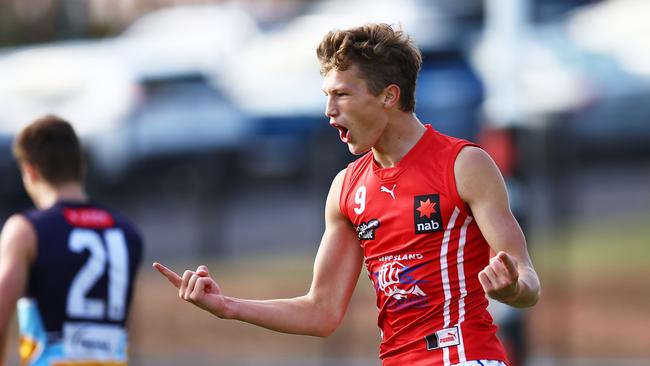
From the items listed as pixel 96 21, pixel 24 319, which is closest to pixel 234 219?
pixel 96 21

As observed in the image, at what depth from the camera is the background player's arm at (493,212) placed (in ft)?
15.9

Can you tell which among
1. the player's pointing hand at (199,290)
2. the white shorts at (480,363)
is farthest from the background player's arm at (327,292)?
the white shorts at (480,363)

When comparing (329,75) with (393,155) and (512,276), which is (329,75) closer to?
(393,155)

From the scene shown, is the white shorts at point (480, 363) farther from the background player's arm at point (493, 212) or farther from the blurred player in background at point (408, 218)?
the background player's arm at point (493, 212)

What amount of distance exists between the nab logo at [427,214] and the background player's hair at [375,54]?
427mm

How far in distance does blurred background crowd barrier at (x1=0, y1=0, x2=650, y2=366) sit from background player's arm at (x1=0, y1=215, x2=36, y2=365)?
9597mm

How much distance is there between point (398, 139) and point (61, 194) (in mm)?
2399

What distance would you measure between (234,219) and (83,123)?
3.02 meters

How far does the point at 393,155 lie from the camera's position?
17.5 feet

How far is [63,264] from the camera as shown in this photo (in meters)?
6.78

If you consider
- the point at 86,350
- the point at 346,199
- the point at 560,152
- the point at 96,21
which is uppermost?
the point at 96,21

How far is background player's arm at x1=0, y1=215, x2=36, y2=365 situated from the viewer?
646cm

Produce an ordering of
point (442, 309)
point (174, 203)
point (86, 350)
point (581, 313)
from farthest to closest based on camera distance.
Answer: point (174, 203)
point (581, 313)
point (86, 350)
point (442, 309)

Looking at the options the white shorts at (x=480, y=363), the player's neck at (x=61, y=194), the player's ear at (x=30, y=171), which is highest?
the player's ear at (x=30, y=171)
